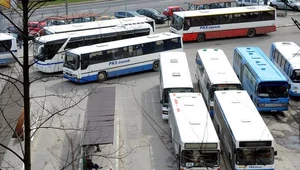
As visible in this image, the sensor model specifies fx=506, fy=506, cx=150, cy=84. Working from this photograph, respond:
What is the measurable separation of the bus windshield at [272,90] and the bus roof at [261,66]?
27 cm

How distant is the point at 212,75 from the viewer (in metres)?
23.0

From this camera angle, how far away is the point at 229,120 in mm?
17938

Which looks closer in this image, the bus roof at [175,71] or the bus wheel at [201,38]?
the bus roof at [175,71]

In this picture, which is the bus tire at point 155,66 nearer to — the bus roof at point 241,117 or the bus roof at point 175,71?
the bus roof at point 175,71

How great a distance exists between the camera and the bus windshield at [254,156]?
16.6m

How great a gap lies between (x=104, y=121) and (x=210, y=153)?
4.35m

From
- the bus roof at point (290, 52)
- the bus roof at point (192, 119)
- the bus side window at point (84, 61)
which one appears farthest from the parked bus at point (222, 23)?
the bus roof at point (192, 119)

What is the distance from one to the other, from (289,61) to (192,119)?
954 centimetres

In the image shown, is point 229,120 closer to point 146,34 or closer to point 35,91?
point 35,91

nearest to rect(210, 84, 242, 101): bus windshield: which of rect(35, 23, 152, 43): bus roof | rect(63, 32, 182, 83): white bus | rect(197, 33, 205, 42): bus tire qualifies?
rect(63, 32, 182, 83): white bus

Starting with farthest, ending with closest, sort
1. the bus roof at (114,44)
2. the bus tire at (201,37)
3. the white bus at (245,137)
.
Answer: the bus tire at (201,37) → the bus roof at (114,44) → the white bus at (245,137)

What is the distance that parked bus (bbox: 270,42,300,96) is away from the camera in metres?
24.7

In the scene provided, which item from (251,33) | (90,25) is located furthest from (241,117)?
(251,33)

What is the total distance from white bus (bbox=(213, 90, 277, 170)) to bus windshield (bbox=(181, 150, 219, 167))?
0.79 meters
